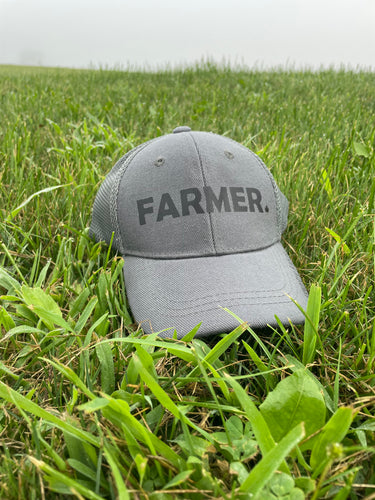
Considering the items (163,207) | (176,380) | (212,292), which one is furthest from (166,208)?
(176,380)

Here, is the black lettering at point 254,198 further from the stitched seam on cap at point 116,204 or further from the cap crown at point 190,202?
the stitched seam on cap at point 116,204

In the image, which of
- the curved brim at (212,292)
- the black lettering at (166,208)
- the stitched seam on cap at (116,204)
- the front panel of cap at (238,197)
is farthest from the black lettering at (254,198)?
the stitched seam on cap at (116,204)

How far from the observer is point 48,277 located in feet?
4.96

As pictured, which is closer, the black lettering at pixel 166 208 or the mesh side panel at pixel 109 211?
the black lettering at pixel 166 208

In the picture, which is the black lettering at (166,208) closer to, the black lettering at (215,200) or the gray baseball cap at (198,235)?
the gray baseball cap at (198,235)

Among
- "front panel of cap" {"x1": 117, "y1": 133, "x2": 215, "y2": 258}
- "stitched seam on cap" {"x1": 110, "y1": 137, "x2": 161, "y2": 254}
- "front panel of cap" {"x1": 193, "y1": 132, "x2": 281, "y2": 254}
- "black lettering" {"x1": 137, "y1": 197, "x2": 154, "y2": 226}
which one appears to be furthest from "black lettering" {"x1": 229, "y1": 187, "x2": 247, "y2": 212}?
"stitched seam on cap" {"x1": 110, "y1": 137, "x2": 161, "y2": 254}

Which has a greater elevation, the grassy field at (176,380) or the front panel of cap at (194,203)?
the front panel of cap at (194,203)

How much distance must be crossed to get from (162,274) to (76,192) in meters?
0.91

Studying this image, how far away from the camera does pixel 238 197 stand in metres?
1.37

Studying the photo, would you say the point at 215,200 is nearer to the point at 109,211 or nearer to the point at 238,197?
the point at 238,197

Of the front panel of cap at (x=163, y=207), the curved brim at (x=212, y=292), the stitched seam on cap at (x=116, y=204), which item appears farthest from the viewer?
the stitched seam on cap at (x=116, y=204)

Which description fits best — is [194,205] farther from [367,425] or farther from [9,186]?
[9,186]

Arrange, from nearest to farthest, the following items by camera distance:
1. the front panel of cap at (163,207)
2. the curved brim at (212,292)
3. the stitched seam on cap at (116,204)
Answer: the curved brim at (212,292) → the front panel of cap at (163,207) → the stitched seam on cap at (116,204)

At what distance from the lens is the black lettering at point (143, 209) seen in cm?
136
